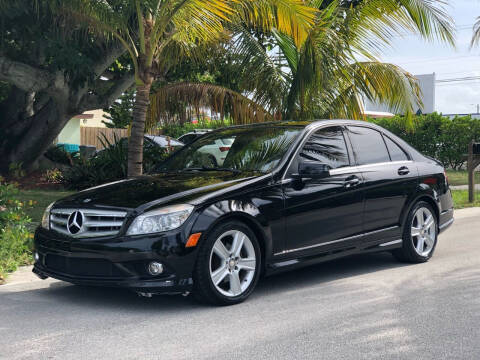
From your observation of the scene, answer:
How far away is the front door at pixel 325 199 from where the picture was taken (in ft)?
20.5

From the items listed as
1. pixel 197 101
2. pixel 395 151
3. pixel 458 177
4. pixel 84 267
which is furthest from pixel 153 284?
pixel 458 177

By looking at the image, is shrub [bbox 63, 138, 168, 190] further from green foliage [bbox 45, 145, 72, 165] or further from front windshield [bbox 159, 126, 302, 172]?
front windshield [bbox 159, 126, 302, 172]

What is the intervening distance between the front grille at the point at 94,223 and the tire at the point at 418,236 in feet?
11.4

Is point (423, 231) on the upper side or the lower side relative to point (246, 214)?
lower

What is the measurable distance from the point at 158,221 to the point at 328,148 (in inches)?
88.1

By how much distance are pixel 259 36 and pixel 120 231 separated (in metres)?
10.1

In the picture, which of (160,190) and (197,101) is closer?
(160,190)

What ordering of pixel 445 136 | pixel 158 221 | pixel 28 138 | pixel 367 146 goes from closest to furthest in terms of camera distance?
pixel 158 221 → pixel 367 146 → pixel 28 138 → pixel 445 136

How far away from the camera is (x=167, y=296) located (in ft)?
20.3

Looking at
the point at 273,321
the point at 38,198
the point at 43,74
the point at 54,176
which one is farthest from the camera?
the point at 54,176

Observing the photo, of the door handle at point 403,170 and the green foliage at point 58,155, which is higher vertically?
the green foliage at point 58,155

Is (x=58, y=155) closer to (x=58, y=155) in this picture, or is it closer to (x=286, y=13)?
(x=58, y=155)

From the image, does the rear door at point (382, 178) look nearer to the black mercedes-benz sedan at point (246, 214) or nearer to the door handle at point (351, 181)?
the black mercedes-benz sedan at point (246, 214)

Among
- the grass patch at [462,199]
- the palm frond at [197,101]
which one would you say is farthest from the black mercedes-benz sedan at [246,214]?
the grass patch at [462,199]
